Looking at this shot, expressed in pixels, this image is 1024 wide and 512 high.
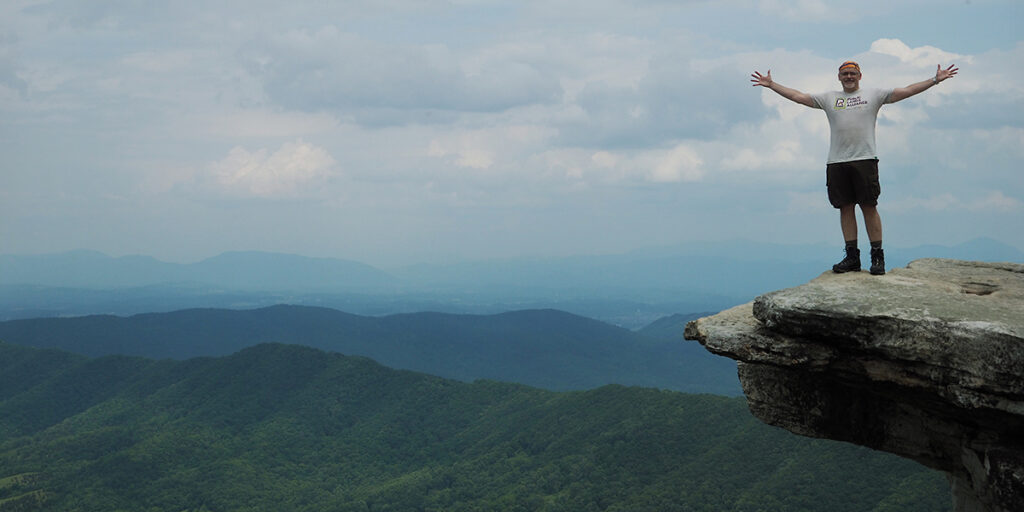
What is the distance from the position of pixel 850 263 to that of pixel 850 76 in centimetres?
383

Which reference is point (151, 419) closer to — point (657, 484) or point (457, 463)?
point (457, 463)

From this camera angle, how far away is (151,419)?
151m

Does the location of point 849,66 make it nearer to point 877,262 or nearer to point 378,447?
point 877,262

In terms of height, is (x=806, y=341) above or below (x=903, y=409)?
above

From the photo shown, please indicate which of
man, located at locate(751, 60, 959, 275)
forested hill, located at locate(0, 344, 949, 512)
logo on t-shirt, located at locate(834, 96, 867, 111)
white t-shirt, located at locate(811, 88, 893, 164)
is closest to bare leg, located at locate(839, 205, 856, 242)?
man, located at locate(751, 60, 959, 275)

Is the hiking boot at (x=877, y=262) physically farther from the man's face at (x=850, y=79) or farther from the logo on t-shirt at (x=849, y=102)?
the man's face at (x=850, y=79)

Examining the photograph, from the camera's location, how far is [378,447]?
14100 centimetres

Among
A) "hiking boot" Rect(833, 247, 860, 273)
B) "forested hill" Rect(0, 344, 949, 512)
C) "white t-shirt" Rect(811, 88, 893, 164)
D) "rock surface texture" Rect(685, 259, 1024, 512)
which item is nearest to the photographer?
"rock surface texture" Rect(685, 259, 1024, 512)

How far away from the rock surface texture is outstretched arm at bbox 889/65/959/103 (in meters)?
3.55

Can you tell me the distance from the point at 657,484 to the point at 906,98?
83762 millimetres

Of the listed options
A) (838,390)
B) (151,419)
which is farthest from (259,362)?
(838,390)

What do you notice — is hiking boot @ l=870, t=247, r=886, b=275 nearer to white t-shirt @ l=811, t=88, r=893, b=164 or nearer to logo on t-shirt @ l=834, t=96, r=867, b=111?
white t-shirt @ l=811, t=88, r=893, b=164

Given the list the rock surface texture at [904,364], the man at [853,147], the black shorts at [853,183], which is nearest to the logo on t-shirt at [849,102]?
the man at [853,147]

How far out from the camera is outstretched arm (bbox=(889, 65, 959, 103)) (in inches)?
557
